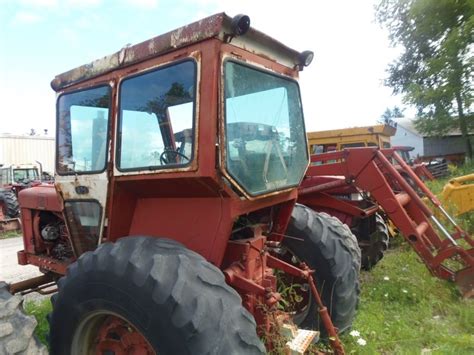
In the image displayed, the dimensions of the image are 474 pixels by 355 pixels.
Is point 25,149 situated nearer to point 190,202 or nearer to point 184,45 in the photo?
point 190,202

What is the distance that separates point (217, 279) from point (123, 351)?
80 centimetres

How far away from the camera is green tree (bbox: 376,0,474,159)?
18.1 m

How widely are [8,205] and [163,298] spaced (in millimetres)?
11623

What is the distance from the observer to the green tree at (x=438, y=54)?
18.1 meters

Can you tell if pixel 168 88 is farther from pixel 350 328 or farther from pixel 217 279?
pixel 350 328

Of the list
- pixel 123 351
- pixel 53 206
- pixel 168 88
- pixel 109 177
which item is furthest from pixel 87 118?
pixel 123 351

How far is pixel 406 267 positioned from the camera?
17.7 ft

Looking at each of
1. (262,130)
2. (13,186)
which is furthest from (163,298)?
(13,186)

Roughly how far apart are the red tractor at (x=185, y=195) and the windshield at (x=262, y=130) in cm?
1

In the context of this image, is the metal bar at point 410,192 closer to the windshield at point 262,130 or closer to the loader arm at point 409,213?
the loader arm at point 409,213

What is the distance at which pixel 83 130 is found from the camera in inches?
117

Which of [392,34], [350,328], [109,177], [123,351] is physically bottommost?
[350,328]

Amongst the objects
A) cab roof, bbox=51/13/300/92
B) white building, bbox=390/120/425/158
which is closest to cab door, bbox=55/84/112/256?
cab roof, bbox=51/13/300/92

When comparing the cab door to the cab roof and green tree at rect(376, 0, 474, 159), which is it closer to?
the cab roof
